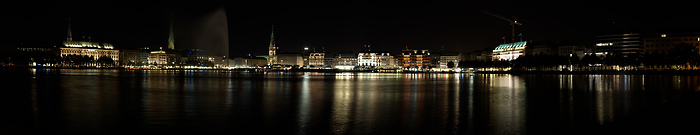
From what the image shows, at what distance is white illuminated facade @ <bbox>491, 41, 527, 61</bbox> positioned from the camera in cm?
16431

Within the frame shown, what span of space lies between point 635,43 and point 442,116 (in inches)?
4941

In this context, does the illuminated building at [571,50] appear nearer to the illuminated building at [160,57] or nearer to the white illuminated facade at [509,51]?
the white illuminated facade at [509,51]

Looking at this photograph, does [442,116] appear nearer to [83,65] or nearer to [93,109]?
[93,109]

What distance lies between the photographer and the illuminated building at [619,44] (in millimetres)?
122906

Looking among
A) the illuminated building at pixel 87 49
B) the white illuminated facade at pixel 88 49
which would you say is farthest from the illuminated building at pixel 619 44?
the white illuminated facade at pixel 88 49

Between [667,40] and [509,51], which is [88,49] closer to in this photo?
[509,51]

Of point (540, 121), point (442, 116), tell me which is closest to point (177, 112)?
→ point (442, 116)

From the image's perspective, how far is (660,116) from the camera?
54.8 ft

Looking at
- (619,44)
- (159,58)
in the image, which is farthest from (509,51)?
(159,58)

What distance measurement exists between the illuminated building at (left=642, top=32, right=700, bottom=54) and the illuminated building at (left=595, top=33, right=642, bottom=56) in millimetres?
2415

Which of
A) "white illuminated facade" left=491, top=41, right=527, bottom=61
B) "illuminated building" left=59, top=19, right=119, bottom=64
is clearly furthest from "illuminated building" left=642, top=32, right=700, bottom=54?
"illuminated building" left=59, top=19, right=119, bottom=64

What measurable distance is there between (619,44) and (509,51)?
48.4 m

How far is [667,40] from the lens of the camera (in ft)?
388

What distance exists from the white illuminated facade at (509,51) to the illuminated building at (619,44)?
31.5 meters
